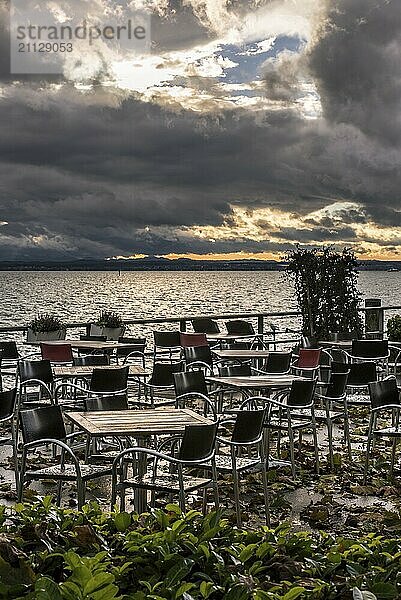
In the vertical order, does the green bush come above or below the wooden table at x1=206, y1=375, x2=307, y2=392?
above

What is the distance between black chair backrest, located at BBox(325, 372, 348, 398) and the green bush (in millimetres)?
5223

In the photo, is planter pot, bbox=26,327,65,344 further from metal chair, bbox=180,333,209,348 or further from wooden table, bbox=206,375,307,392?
wooden table, bbox=206,375,307,392

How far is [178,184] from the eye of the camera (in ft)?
115

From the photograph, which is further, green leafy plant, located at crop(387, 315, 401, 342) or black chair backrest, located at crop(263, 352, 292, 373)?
green leafy plant, located at crop(387, 315, 401, 342)

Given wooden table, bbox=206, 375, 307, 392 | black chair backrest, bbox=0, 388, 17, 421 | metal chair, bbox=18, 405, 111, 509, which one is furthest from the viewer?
wooden table, bbox=206, 375, 307, 392

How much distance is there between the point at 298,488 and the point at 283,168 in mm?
21953

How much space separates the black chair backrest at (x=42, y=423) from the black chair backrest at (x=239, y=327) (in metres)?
7.26

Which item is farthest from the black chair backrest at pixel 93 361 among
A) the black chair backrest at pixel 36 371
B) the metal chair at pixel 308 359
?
the metal chair at pixel 308 359

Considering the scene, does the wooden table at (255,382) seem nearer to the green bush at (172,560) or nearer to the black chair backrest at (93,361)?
the black chair backrest at (93,361)

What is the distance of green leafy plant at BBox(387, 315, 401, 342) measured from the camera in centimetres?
1391

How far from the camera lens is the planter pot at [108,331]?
13102mm

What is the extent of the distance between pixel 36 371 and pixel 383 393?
3.12m

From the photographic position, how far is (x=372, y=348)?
448 inches

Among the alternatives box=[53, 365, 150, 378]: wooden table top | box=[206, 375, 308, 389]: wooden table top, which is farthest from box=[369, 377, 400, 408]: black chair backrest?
box=[53, 365, 150, 378]: wooden table top
